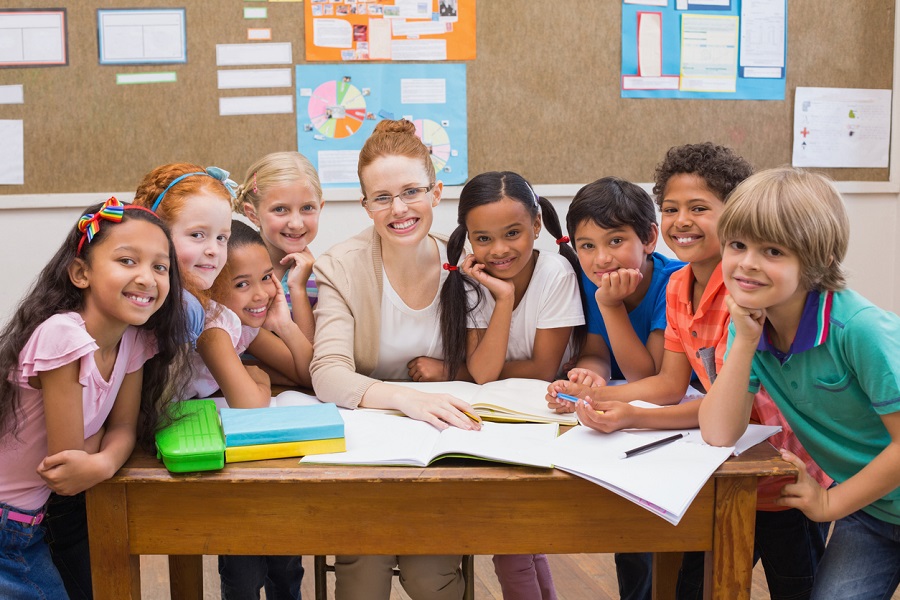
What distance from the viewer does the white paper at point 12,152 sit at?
2771mm

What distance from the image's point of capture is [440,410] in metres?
1.30

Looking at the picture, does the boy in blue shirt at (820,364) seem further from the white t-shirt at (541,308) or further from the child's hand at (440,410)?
the white t-shirt at (541,308)

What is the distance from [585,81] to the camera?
2.93 meters

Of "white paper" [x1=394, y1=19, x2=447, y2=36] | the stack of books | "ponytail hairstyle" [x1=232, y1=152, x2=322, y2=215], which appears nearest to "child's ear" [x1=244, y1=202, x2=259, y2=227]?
"ponytail hairstyle" [x1=232, y1=152, x2=322, y2=215]

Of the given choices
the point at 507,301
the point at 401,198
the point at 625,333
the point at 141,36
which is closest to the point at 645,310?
the point at 625,333

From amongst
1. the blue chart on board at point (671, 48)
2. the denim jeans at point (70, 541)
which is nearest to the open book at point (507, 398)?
the denim jeans at point (70, 541)

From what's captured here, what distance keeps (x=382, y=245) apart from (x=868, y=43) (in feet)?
7.68

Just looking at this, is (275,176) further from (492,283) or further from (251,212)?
(492,283)

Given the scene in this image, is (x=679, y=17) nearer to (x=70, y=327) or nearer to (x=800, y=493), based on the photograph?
(x=800, y=493)

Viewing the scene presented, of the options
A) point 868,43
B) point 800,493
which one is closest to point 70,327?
point 800,493

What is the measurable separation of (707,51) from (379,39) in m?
1.20

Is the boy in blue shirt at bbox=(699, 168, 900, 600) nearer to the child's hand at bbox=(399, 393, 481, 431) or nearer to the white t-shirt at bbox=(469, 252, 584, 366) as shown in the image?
the child's hand at bbox=(399, 393, 481, 431)

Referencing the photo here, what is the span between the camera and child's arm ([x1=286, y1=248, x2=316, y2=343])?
178cm

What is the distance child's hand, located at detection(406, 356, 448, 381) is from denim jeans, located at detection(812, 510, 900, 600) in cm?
78
